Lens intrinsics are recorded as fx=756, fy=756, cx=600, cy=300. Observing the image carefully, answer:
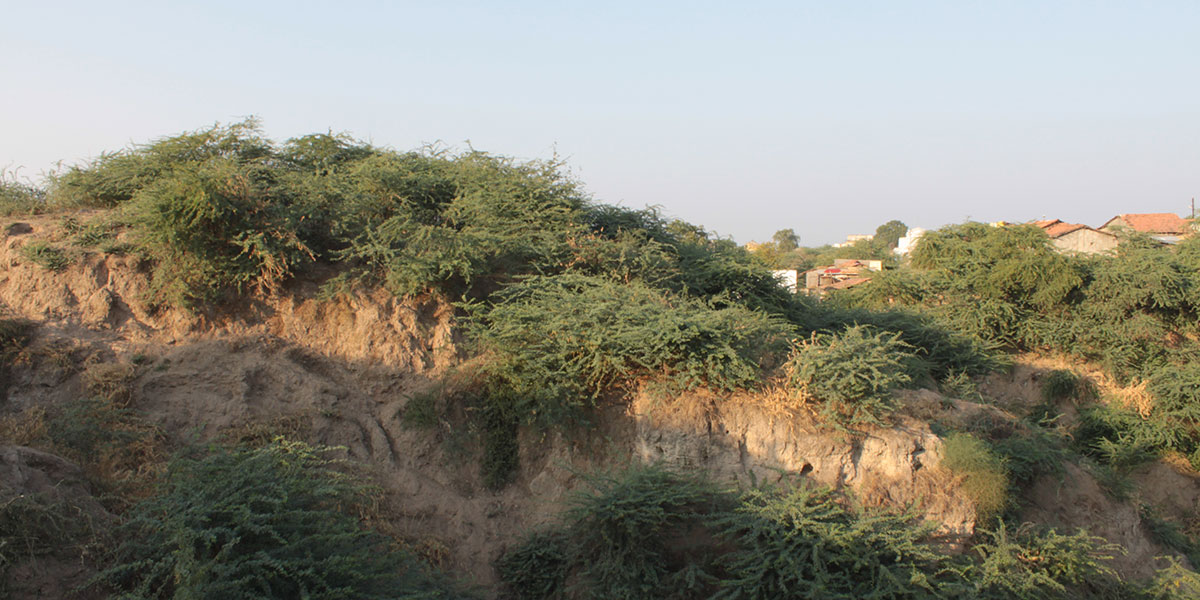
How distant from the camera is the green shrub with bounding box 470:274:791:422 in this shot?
7.50 meters

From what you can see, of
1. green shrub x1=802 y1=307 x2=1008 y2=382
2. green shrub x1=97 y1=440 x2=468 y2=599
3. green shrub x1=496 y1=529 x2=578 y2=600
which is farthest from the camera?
green shrub x1=802 y1=307 x2=1008 y2=382

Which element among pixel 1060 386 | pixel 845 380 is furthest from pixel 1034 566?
pixel 1060 386

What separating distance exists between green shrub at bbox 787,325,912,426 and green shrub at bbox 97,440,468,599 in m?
4.01

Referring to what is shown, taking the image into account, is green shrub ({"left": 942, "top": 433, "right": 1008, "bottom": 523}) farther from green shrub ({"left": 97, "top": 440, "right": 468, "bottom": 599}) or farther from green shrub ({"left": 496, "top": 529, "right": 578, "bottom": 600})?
green shrub ({"left": 97, "top": 440, "right": 468, "bottom": 599})

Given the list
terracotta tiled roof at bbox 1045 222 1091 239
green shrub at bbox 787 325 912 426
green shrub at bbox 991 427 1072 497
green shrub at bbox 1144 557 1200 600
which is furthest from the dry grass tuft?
terracotta tiled roof at bbox 1045 222 1091 239

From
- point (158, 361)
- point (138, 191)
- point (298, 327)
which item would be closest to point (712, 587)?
point (298, 327)

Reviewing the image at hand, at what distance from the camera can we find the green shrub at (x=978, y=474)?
7.48m

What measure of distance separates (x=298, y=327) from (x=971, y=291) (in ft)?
45.1

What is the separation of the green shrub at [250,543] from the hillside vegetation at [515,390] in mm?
22

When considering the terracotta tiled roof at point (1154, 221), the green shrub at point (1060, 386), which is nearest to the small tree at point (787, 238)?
the terracotta tiled roof at point (1154, 221)

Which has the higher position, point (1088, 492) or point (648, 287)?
point (648, 287)

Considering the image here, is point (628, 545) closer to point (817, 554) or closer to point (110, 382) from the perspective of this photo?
point (817, 554)

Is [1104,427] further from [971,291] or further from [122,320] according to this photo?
[122,320]

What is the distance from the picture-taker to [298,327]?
8.27 m
